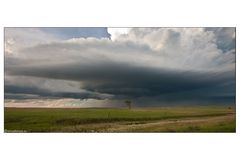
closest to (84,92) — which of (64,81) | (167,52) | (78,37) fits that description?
(64,81)

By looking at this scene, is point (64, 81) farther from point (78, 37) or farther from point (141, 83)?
point (141, 83)

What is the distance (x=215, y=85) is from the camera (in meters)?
8.24

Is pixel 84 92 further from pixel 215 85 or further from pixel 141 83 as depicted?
pixel 215 85

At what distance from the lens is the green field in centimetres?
823

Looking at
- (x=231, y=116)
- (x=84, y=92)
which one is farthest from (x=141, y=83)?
(x=231, y=116)

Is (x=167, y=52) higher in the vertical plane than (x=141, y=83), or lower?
higher

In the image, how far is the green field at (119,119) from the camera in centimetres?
823

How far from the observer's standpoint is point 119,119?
27.5ft
